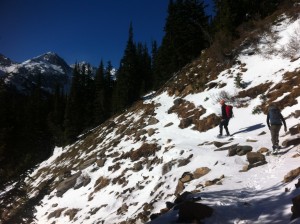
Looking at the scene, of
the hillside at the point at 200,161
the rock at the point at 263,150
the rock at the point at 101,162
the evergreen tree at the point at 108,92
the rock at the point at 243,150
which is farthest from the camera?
the evergreen tree at the point at 108,92

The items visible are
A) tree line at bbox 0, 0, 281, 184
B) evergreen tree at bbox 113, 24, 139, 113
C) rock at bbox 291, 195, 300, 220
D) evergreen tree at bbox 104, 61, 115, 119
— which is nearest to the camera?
rock at bbox 291, 195, 300, 220

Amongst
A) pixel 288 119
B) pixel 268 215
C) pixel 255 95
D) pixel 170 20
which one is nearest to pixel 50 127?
pixel 170 20

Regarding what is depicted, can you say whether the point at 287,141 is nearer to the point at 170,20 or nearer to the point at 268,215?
the point at 268,215

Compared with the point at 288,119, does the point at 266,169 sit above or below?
below

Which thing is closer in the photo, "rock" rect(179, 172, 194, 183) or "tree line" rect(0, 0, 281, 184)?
"tree line" rect(0, 0, 281, 184)

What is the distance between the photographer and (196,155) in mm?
15898

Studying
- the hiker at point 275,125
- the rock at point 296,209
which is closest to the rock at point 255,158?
the hiker at point 275,125

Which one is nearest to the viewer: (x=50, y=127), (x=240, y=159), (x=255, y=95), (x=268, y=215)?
(x=268, y=215)

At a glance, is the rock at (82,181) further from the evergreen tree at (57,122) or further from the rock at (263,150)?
the evergreen tree at (57,122)

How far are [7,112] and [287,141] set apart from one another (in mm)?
10368

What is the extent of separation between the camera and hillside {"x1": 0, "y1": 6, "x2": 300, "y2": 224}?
903 cm

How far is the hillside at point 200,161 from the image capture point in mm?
9031

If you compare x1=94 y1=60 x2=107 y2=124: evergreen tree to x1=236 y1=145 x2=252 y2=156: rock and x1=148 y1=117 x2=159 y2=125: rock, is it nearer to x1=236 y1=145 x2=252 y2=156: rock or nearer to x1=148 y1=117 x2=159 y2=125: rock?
x1=148 y1=117 x2=159 y2=125: rock

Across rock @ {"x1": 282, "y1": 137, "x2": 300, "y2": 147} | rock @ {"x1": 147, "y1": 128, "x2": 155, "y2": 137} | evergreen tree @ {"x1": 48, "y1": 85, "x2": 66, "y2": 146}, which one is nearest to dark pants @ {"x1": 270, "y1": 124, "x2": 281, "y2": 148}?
rock @ {"x1": 282, "y1": 137, "x2": 300, "y2": 147}
